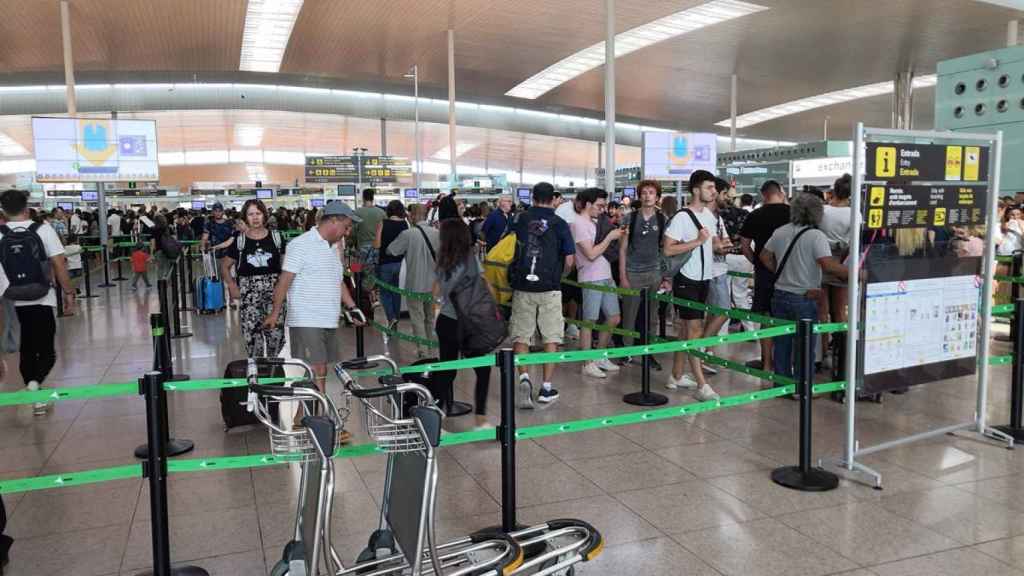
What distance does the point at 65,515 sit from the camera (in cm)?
415

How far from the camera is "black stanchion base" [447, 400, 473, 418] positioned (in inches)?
237

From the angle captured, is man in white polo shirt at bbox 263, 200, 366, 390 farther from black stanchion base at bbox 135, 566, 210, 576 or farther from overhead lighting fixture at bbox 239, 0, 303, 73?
overhead lighting fixture at bbox 239, 0, 303, 73

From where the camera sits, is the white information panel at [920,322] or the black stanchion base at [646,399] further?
the black stanchion base at [646,399]

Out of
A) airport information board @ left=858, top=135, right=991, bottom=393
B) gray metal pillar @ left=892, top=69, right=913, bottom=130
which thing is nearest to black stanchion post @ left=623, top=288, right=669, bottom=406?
airport information board @ left=858, top=135, right=991, bottom=393

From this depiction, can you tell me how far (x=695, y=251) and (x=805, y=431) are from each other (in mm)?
2311

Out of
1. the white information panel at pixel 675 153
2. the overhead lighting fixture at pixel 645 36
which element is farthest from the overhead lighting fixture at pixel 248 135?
the white information panel at pixel 675 153

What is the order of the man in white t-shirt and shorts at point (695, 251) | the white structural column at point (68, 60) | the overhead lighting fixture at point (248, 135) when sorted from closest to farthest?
1. the man in white t-shirt and shorts at point (695, 251)
2. the white structural column at point (68, 60)
3. the overhead lighting fixture at point (248, 135)

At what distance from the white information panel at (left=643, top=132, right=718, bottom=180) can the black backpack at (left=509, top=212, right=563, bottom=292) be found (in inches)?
282

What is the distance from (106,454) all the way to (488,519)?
299 centimetres

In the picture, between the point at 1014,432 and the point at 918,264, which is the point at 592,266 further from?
the point at 1014,432

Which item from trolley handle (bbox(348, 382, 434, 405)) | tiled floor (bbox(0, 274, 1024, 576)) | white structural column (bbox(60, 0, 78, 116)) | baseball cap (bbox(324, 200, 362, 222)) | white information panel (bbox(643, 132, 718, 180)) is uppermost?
white structural column (bbox(60, 0, 78, 116))

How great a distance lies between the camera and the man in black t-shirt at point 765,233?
6.94 metres

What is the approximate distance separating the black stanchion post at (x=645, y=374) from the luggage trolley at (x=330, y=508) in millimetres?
3146

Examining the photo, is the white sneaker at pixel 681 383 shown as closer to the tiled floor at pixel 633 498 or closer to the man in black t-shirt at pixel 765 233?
the tiled floor at pixel 633 498
